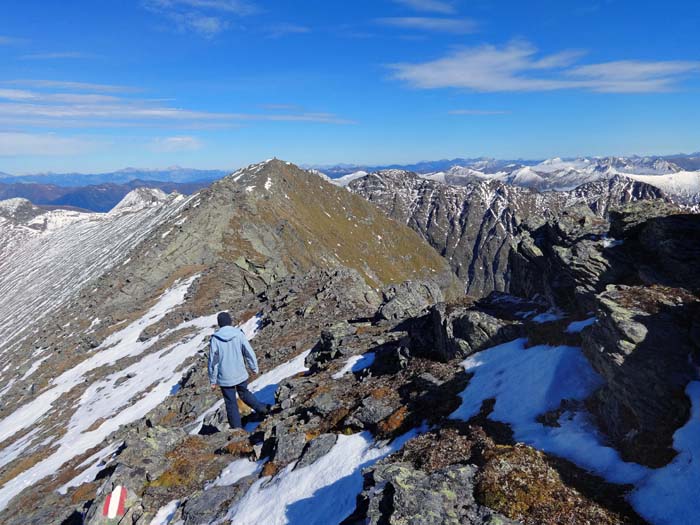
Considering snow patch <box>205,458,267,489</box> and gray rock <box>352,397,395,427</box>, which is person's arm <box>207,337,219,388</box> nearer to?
snow patch <box>205,458,267,489</box>

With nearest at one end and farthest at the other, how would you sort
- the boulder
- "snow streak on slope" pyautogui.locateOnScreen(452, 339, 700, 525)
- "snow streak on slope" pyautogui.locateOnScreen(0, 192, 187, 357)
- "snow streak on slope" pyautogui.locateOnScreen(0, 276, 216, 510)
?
"snow streak on slope" pyautogui.locateOnScreen(452, 339, 700, 525), the boulder, "snow streak on slope" pyautogui.locateOnScreen(0, 276, 216, 510), "snow streak on slope" pyautogui.locateOnScreen(0, 192, 187, 357)

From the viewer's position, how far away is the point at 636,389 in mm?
10930

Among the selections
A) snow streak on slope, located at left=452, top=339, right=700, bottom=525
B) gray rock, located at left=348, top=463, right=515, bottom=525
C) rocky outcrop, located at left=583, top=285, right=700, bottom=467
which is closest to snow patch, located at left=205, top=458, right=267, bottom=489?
gray rock, located at left=348, top=463, right=515, bottom=525

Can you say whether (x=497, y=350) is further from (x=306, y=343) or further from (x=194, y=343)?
(x=194, y=343)

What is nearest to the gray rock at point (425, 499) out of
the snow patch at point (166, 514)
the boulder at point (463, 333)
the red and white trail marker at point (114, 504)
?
the snow patch at point (166, 514)

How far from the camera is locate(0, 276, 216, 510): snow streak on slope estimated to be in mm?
35219

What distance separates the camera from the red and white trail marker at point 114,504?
15.3 m

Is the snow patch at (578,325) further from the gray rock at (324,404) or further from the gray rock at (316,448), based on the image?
the gray rock at (324,404)

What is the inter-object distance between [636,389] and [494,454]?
13.3 feet

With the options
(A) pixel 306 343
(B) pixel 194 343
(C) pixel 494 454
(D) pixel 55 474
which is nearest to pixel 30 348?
(B) pixel 194 343

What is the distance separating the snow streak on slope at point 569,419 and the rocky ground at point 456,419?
0.11 m

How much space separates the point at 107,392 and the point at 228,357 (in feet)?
113

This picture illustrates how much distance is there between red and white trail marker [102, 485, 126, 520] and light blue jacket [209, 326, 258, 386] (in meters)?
5.11

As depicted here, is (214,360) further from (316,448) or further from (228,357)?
(316,448)
